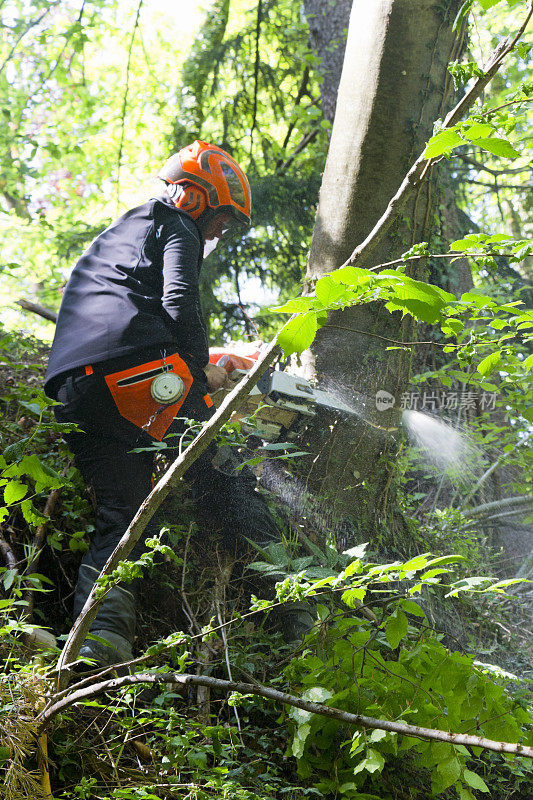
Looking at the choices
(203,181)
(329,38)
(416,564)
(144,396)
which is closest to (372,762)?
(416,564)

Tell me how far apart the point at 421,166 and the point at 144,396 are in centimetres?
140

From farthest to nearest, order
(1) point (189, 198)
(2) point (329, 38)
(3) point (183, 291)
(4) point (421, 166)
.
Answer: (2) point (329, 38)
(1) point (189, 198)
(3) point (183, 291)
(4) point (421, 166)

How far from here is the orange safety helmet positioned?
2779 mm

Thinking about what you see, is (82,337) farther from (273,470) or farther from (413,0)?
(413,0)

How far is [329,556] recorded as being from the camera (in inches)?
84.9

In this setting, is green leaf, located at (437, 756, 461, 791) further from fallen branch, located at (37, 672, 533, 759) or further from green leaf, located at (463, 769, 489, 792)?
fallen branch, located at (37, 672, 533, 759)

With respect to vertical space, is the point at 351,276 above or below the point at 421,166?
below

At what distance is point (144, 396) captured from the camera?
7.76 ft

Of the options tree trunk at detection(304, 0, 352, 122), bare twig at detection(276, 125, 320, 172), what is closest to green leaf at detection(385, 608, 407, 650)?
bare twig at detection(276, 125, 320, 172)

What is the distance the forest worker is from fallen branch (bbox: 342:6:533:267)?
1.20 m

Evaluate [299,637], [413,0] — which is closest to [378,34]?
[413,0]

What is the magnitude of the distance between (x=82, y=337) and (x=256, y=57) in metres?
3.54

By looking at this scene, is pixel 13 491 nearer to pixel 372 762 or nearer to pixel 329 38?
pixel 372 762

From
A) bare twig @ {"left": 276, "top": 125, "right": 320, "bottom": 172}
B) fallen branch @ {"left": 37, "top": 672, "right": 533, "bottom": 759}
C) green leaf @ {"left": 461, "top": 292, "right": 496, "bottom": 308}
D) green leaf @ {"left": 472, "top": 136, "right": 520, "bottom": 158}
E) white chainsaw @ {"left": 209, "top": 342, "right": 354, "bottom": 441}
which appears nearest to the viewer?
fallen branch @ {"left": 37, "top": 672, "right": 533, "bottom": 759}
